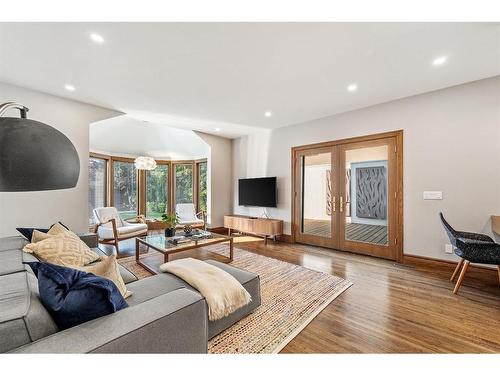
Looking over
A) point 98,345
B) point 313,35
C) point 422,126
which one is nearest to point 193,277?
point 98,345

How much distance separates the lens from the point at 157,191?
6.99 metres

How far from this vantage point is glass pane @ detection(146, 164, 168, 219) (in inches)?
269

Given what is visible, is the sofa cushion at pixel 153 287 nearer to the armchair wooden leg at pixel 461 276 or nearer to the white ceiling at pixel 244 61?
the white ceiling at pixel 244 61

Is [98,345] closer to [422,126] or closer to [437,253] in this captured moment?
[437,253]

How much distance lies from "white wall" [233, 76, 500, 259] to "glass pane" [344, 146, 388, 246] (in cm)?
33

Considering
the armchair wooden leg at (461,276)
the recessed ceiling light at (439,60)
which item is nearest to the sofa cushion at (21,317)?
the armchair wooden leg at (461,276)

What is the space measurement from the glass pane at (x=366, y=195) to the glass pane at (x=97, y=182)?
236 inches

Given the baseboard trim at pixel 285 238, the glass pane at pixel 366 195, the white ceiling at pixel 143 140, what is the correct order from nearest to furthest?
the glass pane at pixel 366 195, the baseboard trim at pixel 285 238, the white ceiling at pixel 143 140

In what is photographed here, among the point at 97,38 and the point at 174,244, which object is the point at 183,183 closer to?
the point at 174,244

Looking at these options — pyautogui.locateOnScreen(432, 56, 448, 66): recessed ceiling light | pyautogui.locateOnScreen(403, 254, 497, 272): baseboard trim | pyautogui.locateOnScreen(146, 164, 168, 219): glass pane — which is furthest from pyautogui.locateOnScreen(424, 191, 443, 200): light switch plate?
pyautogui.locateOnScreen(146, 164, 168, 219): glass pane

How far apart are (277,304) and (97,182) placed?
576 cm

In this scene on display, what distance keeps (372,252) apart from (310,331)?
2576 mm

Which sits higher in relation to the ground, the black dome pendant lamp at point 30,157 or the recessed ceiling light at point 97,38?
the recessed ceiling light at point 97,38

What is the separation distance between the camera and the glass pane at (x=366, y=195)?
376 cm
